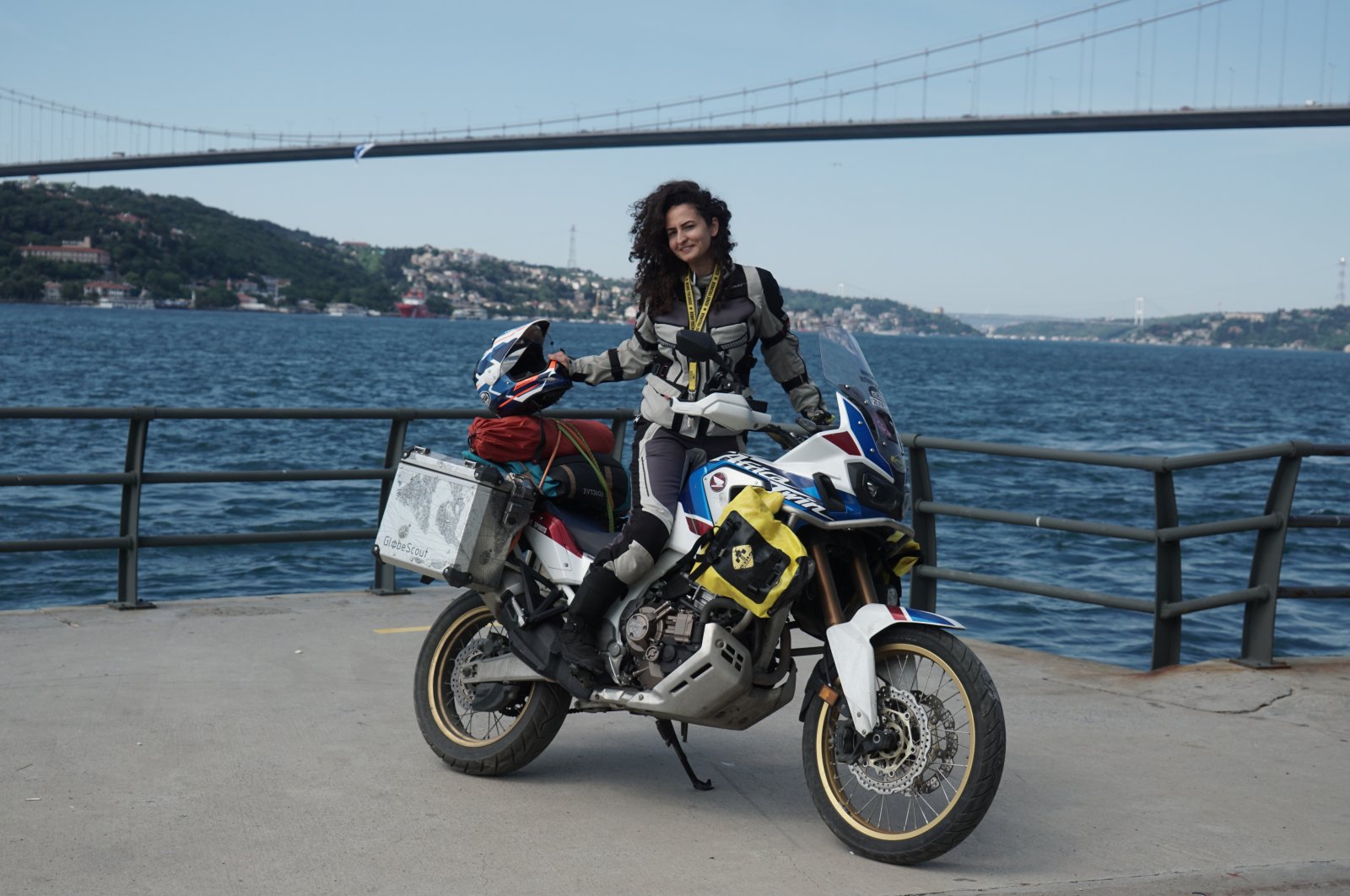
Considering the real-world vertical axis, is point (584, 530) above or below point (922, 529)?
above

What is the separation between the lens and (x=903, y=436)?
668cm

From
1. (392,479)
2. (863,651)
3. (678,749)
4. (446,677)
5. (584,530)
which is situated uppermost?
(584,530)

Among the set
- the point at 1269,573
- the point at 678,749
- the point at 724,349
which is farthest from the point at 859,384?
the point at 1269,573

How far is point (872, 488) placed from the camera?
12.9 ft

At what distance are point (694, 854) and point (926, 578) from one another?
3.49 metres

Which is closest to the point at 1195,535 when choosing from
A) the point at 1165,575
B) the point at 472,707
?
the point at 1165,575

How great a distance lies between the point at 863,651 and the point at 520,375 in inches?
59.7

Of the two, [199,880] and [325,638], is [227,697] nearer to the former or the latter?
[325,638]

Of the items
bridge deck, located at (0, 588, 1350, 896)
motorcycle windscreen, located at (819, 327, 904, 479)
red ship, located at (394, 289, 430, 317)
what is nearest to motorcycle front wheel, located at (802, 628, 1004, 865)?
bridge deck, located at (0, 588, 1350, 896)

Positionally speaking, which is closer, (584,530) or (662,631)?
(662,631)

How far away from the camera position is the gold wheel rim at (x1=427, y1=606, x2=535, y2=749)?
4836 millimetres

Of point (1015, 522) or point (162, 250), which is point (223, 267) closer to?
point (162, 250)

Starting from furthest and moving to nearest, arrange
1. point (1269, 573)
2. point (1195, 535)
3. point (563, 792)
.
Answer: point (1269, 573)
point (1195, 535)
point (563, 792)

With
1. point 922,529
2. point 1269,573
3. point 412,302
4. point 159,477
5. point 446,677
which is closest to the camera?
point 446,677
